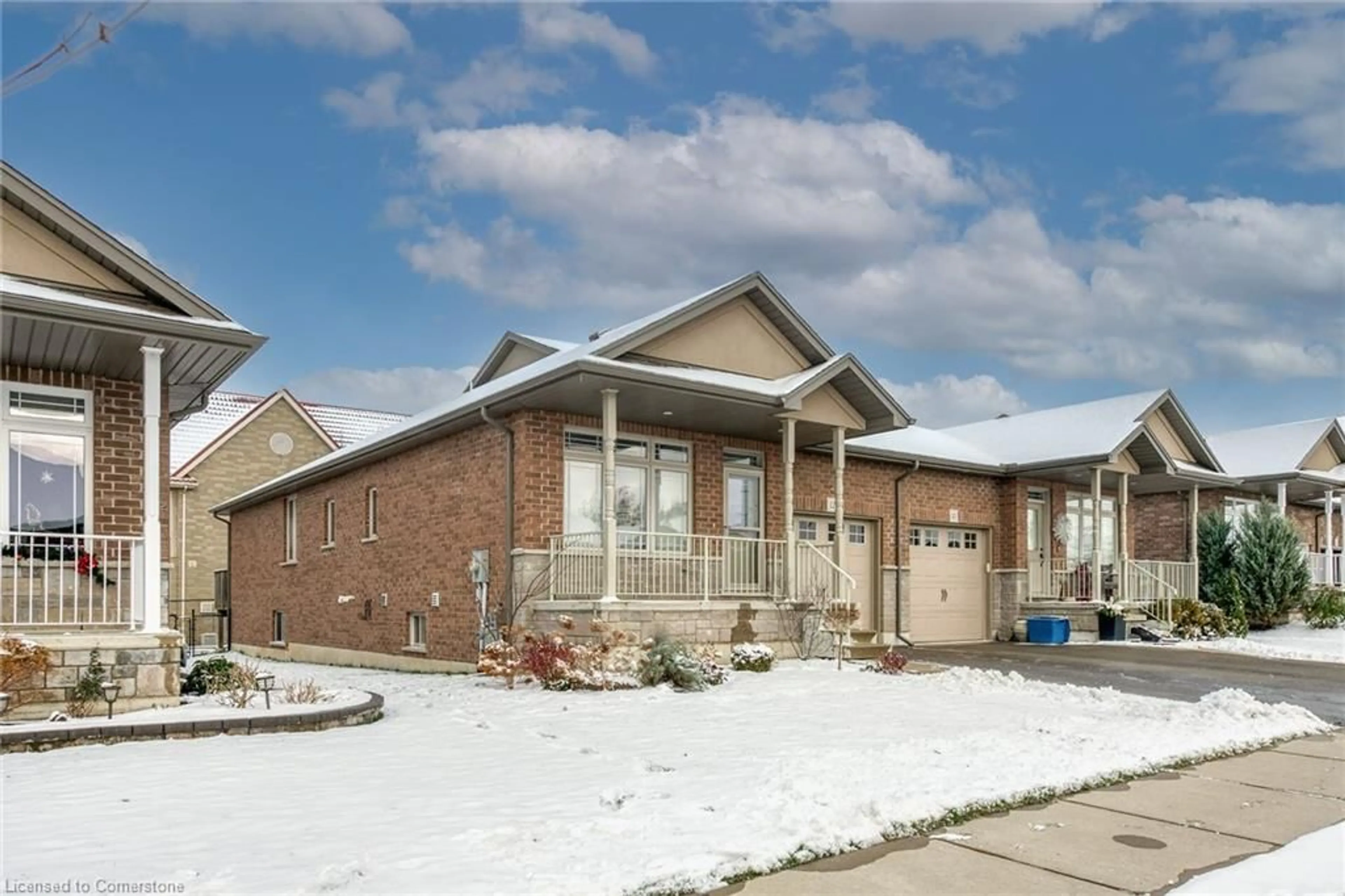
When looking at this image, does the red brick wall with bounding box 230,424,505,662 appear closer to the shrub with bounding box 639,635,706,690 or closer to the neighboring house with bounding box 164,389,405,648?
the shrub with bounding box 639,635,706,690

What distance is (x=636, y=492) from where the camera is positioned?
16125mm

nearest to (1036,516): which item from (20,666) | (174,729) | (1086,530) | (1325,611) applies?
(1086,530)

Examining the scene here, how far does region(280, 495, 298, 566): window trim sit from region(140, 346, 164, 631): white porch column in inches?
523

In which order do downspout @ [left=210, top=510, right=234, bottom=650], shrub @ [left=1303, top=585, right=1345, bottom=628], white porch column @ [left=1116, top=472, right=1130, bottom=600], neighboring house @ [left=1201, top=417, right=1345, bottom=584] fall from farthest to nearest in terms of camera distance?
1. downspout @ [left=210, top=510, right=234, bottom=650]
2. neighboring house @ [left=1201, top=417, right=1345, bottom=584]
3. shrub @ [left=1303, top=585, right=1345, bottom=628]
4. white porch column @ [left=1116, top=472, right=1130, bottom=600]

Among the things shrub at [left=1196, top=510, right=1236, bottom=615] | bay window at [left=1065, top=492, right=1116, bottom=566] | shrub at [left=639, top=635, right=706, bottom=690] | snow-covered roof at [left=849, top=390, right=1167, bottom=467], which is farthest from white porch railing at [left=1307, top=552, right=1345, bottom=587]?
shrub at [left=639, top=635, right=706, bottom=690]

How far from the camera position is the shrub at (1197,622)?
69.2 feet

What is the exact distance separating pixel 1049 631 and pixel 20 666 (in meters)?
17.9

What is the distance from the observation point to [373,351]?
23172 mm

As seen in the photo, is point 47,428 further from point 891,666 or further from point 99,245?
point 891,666

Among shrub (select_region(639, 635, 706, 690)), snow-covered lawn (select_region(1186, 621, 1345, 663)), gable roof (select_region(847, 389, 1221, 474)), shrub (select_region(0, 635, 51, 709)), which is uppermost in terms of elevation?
gable roof (select_region(847, 389, 1221, 474))

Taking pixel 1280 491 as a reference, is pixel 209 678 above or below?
below

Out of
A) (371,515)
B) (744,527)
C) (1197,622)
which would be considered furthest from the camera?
(1197,622)

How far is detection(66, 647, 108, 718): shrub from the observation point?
9.27m

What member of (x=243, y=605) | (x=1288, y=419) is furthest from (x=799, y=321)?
(x=1288, y=419)
